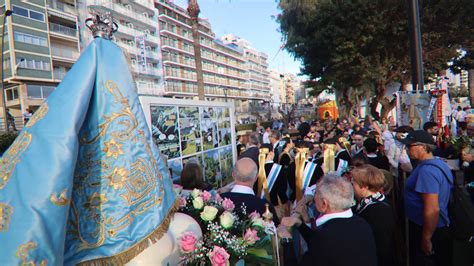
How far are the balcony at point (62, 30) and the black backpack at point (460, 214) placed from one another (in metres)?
39.7

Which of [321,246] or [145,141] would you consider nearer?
[145,141]

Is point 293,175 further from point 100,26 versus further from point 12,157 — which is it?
point 12,157

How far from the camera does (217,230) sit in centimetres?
189

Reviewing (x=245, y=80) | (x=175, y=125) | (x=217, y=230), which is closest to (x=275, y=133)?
(x=175, y=125)

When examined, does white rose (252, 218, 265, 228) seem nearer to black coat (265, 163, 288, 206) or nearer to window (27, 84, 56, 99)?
black coat (265, 163, 288, 206)

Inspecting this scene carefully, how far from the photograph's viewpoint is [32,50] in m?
30.9

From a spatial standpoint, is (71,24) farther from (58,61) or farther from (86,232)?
(86,232)

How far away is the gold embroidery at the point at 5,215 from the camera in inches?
37.9

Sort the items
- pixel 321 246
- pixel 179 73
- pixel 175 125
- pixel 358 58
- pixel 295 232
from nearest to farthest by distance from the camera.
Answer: pixel 321 246 → pixel 295 232 → pixel 175 125 → pixel 358 58 → pixel 179 73

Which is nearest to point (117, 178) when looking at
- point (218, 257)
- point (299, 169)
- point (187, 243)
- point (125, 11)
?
point (187, 243)

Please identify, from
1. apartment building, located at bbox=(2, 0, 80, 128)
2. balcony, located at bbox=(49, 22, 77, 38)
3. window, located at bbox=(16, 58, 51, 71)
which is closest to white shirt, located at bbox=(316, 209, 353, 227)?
apartment building, located at bbox=(2, 0, 80, 128)

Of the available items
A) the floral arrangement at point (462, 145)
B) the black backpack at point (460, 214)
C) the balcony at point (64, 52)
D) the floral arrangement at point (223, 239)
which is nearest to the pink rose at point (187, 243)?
the floral arrangement at point (223, 239)

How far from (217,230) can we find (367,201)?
1.81m

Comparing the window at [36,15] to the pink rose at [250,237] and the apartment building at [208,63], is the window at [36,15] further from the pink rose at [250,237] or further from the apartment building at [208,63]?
the pink rose at [250,237]
